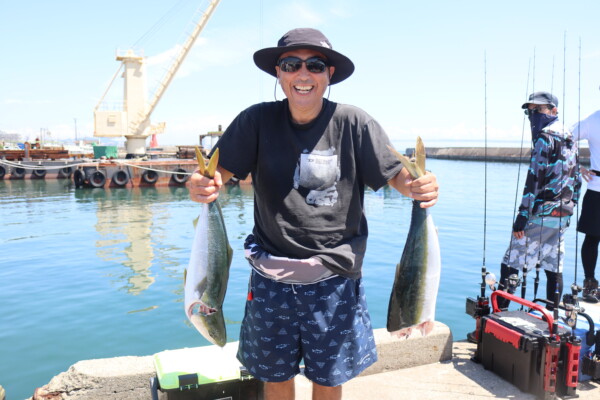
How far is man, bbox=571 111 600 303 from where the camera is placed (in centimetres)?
455

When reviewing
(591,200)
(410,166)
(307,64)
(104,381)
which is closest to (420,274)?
(410,166)

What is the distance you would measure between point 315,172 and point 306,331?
77 cm

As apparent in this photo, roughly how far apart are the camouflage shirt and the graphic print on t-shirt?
8.81 ft

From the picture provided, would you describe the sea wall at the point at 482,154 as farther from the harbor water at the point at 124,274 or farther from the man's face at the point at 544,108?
the man's face at the point at 544,108

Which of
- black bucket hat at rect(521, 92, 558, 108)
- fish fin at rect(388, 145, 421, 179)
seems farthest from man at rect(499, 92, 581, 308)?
fish fin at rect(388, 145, 421, 179)

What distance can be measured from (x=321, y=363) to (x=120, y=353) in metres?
4.65

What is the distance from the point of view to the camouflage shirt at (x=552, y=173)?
402cm

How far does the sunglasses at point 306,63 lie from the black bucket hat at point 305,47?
5 centimetres

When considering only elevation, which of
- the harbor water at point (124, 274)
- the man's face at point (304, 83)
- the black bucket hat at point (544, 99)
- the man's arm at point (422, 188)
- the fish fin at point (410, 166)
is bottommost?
the harbor water at point (124, 274)

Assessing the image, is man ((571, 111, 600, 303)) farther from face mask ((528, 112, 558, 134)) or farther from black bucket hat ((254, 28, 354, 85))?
black bucket hat ((254, 28, 354, 85))

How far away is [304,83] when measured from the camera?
215cm

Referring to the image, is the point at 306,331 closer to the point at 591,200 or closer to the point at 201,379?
the point at 201,379

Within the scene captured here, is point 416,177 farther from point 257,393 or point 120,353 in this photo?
point 120,353

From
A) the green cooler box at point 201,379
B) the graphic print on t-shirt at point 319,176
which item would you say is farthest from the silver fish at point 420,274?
the green cooler box at point 201,379
